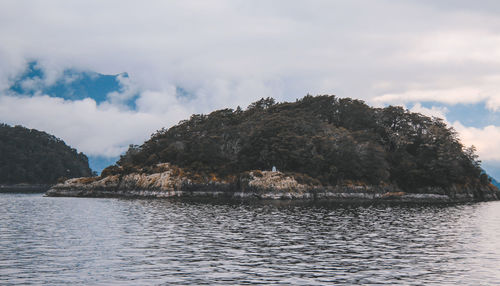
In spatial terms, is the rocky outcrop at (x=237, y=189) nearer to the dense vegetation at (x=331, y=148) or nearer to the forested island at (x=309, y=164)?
the forested island at (x=309, y=164)

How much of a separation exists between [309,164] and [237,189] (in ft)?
80.3

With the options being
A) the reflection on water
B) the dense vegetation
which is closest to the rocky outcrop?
the dense vegetation

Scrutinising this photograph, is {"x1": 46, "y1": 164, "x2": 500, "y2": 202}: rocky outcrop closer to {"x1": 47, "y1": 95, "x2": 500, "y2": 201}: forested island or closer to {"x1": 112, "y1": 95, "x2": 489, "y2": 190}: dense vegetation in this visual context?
{"x1": 47, "y1": 95, "x2": 500, "y2": 201}: forested island

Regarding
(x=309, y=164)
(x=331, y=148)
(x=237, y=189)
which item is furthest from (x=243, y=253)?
(x=331, y=148)

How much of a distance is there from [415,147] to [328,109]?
36.2m

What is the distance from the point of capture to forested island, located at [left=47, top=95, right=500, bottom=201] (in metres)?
117

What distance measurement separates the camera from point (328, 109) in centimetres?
16425

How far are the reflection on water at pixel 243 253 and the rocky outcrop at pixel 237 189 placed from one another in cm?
6276

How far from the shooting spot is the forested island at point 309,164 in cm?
11688

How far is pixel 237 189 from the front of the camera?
116 meters

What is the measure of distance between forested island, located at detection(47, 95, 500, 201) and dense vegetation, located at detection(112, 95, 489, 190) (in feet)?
1.07

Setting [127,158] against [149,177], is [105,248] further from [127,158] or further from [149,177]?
[127,158]

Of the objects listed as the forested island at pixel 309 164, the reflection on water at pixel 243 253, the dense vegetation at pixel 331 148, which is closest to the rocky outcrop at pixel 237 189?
the forested island at pixel 309 164

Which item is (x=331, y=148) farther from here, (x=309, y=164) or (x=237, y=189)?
(x=237, y=189)
